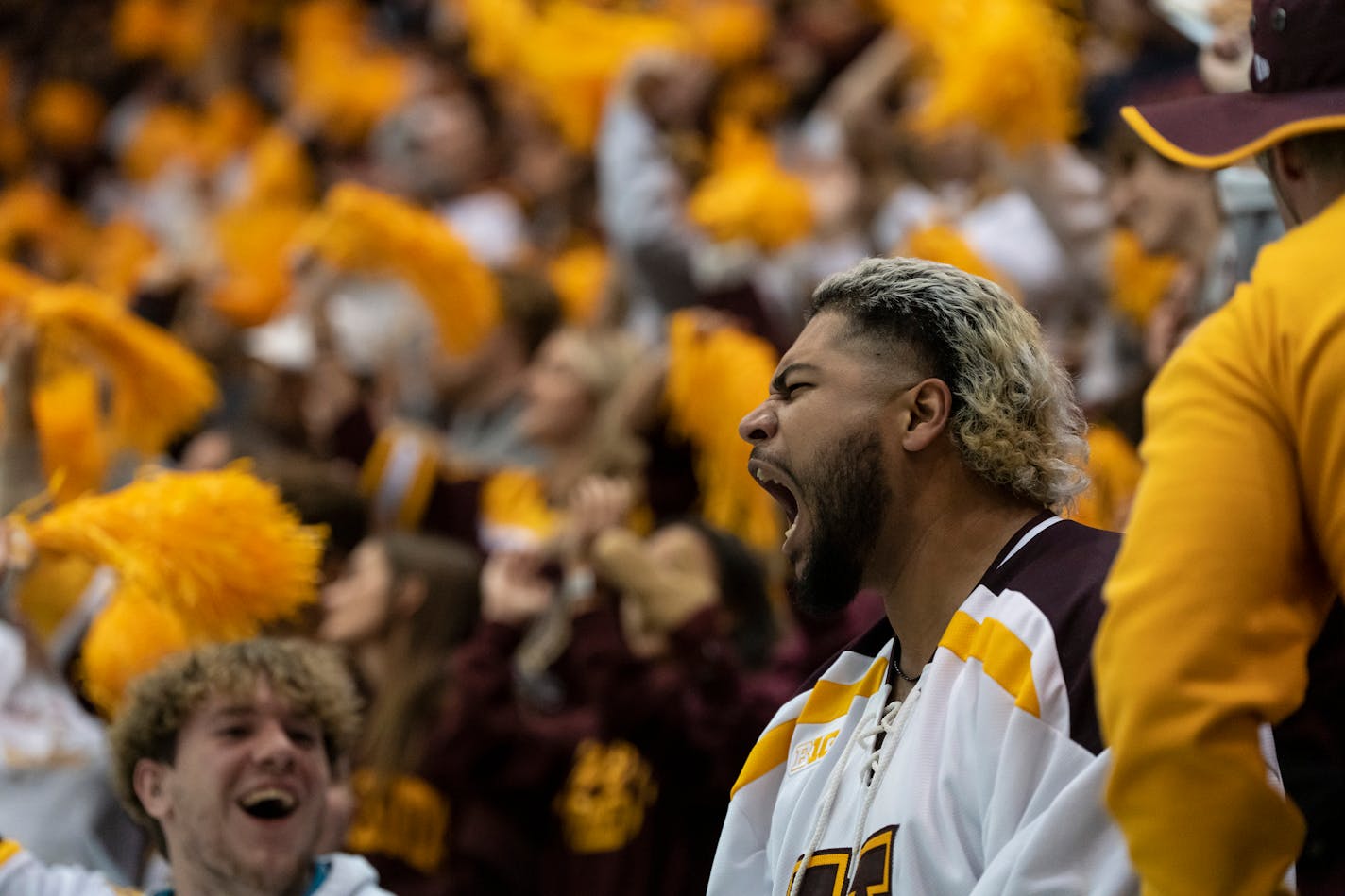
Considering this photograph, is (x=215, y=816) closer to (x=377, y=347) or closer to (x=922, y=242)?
(x=922, y=242)

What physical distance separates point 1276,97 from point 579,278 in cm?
543

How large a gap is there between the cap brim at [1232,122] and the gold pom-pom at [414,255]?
14.1 feet

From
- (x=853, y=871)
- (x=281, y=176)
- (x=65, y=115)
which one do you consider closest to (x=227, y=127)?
(x=281, y=176)

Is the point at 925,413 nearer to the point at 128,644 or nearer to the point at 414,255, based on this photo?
the point at 128,644

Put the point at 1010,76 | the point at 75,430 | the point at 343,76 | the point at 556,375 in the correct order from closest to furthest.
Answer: the point at 75,430
the point at 1010,76
the point at 556,375
the point at 343,76

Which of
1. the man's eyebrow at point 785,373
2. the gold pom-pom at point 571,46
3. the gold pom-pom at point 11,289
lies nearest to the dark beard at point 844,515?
the man's eyebrow at point 785,373

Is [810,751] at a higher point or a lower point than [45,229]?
higher

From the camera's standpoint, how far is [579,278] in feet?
22.6

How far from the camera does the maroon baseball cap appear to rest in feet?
4.88

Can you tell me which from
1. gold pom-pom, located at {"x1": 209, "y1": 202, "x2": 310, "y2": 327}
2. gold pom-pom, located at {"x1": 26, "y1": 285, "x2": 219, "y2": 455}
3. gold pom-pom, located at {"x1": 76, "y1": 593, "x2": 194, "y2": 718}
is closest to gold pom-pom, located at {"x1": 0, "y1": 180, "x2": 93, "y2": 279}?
gold pom-pom, located at {"x1": 209, "y1": 202, "x2": 310, "y2": 327}

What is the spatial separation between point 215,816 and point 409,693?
4.90ft

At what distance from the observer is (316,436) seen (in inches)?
222

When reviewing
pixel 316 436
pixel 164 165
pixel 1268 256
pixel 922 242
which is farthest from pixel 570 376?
pixel 164 165

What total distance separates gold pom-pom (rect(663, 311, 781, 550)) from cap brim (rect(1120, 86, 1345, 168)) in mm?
2856
